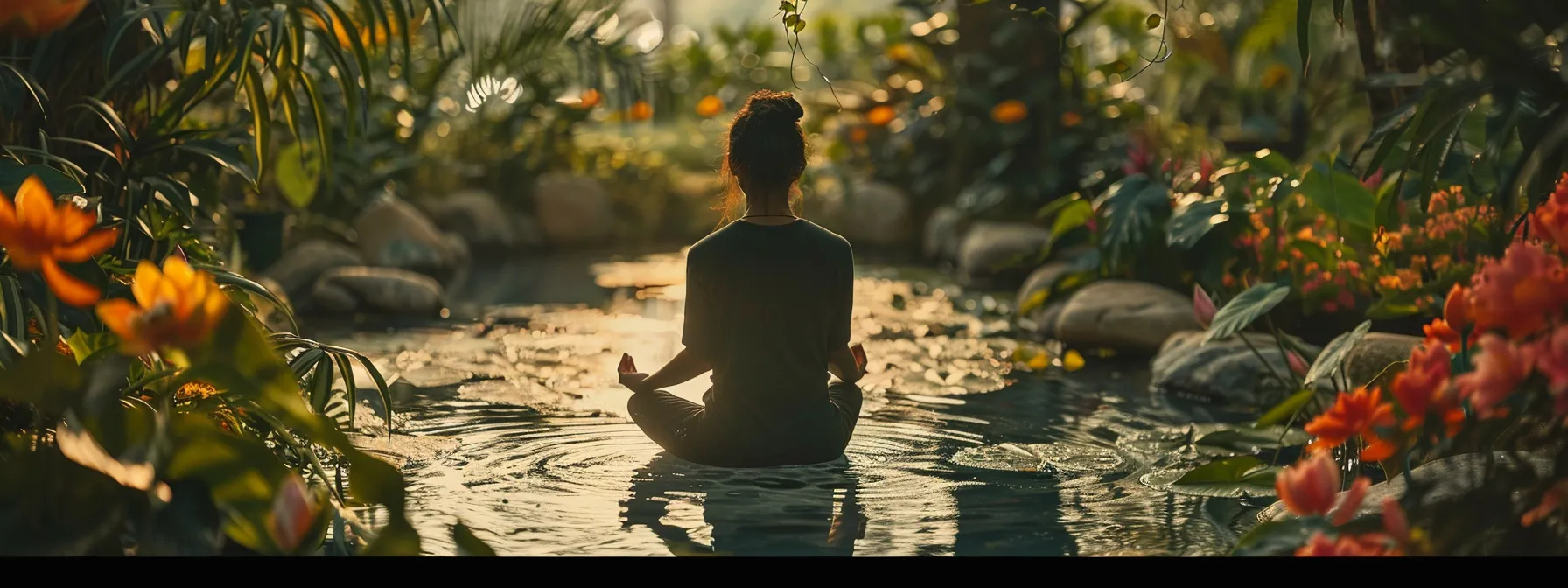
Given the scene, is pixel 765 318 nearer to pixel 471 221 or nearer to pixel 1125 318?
pixel 1125 318

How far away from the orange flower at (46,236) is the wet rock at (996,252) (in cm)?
750

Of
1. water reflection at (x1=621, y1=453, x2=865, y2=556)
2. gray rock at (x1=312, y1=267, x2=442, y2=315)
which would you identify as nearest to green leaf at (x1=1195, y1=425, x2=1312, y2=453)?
water reflection at (x1=621, y1=453, x2=865, y2=556)

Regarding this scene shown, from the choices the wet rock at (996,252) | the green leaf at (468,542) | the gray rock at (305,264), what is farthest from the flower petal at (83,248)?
the wet rock at (996,252)

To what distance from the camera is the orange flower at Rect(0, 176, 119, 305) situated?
2.57m

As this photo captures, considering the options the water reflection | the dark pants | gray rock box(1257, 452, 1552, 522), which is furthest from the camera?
the dark pants

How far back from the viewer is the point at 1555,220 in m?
2.71

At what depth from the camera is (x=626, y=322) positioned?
26.3 feet

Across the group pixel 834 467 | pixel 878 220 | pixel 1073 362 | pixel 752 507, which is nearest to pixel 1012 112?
pixel 878 220

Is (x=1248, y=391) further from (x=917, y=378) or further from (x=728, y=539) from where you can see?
(x=728, y=539)

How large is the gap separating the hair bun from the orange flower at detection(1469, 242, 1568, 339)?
1813 millimetres

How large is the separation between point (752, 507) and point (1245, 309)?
1.44m

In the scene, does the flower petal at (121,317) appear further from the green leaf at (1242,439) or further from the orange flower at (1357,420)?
the green leaf at (1242,439)

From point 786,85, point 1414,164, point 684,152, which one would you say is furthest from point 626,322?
point 786,85

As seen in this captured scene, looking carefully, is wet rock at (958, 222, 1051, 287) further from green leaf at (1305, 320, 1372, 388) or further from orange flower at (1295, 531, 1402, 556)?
orange flower at (1295, 531, 1402, 556)
